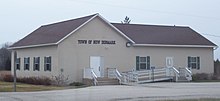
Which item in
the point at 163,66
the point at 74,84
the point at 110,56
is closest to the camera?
the point at 74,84

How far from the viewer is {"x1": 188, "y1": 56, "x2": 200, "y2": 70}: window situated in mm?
49369

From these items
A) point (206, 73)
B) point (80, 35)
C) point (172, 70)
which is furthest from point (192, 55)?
point (80, 35)

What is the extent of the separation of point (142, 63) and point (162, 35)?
5.10 m

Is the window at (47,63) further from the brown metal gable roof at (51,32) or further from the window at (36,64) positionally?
the window at (36,64)

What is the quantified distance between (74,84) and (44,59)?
4823 mm

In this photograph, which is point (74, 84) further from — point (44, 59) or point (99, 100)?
point (99, 100)

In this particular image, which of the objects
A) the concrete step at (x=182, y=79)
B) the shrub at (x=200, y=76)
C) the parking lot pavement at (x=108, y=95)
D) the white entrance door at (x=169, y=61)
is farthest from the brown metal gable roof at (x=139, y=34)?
the parking lot pavement at (x=108, y=95)

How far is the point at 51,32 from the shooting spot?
46938 mm

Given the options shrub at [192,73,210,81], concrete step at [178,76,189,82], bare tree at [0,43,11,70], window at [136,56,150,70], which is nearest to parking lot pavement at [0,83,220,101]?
concrete step at [178,76,189,82]

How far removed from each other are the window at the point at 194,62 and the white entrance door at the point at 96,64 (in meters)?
10.3

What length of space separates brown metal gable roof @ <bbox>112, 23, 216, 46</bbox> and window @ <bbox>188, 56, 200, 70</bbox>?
1.50 metres

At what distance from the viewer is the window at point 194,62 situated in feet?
162

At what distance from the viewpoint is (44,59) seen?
147 ft

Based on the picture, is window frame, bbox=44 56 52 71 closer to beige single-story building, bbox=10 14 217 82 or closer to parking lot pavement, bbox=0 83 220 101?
beige single-story building, bbox=10 14 217 82
